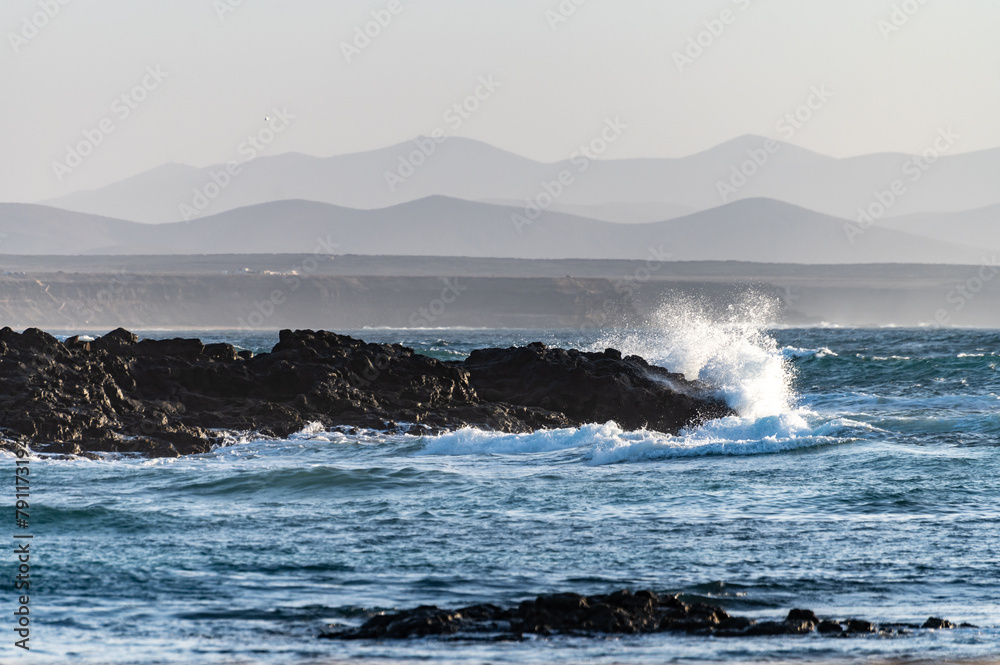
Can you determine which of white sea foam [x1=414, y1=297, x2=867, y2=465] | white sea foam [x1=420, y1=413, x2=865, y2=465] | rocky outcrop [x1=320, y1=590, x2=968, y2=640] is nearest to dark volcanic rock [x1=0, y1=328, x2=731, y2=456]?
white sea foam [x1=414, y1=297, x2=867, y2=465]

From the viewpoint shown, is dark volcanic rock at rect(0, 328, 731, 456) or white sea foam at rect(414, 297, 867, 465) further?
dark volcanic rock at rect(0, 328, 731, 456)

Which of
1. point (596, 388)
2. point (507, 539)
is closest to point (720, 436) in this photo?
point (596, 388)

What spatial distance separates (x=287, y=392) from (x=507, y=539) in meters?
14.1

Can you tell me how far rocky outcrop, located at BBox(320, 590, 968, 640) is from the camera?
8773 mm

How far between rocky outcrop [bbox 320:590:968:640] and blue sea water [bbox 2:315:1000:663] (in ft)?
0.75

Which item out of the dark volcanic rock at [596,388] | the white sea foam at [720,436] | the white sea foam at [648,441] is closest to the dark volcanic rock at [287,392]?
the dark volcanic rock at [596,388]

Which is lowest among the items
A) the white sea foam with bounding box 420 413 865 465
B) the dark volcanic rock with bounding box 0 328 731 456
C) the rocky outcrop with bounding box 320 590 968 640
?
the rocky outcrop with bounding box 320 590 968 640

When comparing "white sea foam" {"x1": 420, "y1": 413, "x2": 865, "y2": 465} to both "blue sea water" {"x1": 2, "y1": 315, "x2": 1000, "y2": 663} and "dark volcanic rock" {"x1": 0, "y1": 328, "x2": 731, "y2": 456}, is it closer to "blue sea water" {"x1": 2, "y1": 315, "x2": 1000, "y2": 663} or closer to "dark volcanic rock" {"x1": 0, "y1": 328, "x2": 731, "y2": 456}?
"blue sea water" {"x1": 2, "y1": 315, "x2": 1000, "y2": 663}

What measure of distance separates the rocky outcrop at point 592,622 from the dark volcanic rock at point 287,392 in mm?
12398

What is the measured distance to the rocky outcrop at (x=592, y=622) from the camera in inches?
345

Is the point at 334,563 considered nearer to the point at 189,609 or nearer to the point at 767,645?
the point at 189,609

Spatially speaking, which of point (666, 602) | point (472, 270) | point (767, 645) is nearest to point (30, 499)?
point (666, 602)

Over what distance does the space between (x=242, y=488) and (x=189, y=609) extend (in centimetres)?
669

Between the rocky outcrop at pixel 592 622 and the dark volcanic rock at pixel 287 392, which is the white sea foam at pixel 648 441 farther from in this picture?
the rocky outcrop at pixel 592 622
